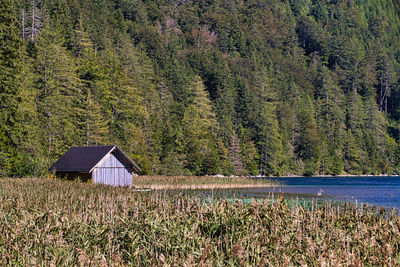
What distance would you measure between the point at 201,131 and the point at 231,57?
7752 cm

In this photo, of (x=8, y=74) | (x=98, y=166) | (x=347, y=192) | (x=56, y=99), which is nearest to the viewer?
(x=98, y=166)

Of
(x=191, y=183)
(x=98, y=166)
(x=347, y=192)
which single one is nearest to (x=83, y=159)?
(x=98, y=166)

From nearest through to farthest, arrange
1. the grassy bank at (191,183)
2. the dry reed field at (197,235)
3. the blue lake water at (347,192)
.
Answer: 1. the dry reed field at (197,235)
2. the blue lake water at (347,192)
3. the grassy bank at (191,183)

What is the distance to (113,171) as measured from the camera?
142ft

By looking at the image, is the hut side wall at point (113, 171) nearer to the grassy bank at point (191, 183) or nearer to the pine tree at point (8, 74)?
the grassy bank at point (191, 183)

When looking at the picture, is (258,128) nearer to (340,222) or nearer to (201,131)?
(201,131)

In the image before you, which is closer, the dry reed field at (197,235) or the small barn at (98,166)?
the dry reed field at (197,235)

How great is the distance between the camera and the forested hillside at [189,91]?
57.2 meters

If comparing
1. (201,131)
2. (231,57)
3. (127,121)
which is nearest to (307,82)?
(231,57)

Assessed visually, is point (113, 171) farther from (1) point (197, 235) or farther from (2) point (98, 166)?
(1) point (197, 235)

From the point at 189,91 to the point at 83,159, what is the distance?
58.3 meters

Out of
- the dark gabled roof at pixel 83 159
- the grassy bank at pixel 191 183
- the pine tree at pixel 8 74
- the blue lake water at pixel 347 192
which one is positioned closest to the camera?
the blue lake water at pixel 347 192

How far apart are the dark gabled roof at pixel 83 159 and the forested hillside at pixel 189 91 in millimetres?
1680

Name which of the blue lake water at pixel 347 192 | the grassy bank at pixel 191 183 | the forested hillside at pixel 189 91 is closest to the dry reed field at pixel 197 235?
the blue lake water at pixel 347 192
